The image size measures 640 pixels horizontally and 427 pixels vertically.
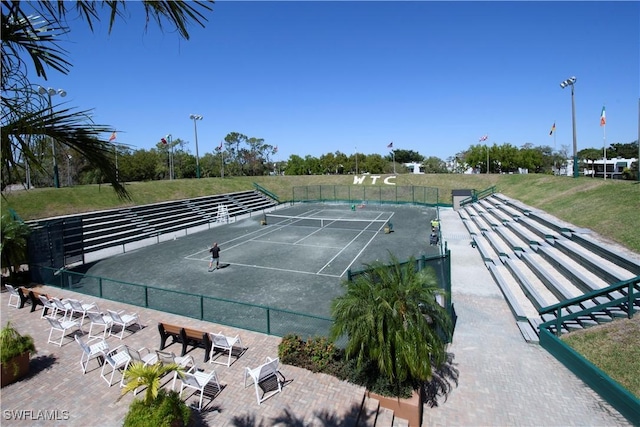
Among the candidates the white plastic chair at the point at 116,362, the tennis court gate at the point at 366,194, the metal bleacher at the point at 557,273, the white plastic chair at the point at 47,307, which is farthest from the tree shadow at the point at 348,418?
the tennis court gate at the point at 366,194

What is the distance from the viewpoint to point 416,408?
24.7ft

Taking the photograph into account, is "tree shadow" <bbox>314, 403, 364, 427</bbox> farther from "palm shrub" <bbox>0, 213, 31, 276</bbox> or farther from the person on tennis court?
"palm shrub" <bbox>0, 213, 31, 276</bbox>

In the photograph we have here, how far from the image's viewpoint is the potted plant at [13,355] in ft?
27.2

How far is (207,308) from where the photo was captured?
13.4 m

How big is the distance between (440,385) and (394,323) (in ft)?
10.1

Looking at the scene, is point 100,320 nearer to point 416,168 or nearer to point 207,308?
point 207,308

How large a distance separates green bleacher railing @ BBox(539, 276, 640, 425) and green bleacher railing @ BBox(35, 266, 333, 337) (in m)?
6.46

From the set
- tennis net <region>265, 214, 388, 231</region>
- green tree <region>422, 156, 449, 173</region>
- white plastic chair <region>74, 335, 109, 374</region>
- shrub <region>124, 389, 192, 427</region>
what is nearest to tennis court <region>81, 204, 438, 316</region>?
tennis net <region>265, 214, 388, 231</region>

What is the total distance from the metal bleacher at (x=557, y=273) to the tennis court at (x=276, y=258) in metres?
4.97

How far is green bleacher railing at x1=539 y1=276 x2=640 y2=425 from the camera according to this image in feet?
25.2

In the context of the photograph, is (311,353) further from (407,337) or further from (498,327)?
(498,327)

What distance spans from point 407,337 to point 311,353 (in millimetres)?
2927

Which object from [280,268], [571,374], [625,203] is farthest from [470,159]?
[571,374]

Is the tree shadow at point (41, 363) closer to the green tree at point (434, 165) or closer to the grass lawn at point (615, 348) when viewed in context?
the grass lawn at point (615, 348)
